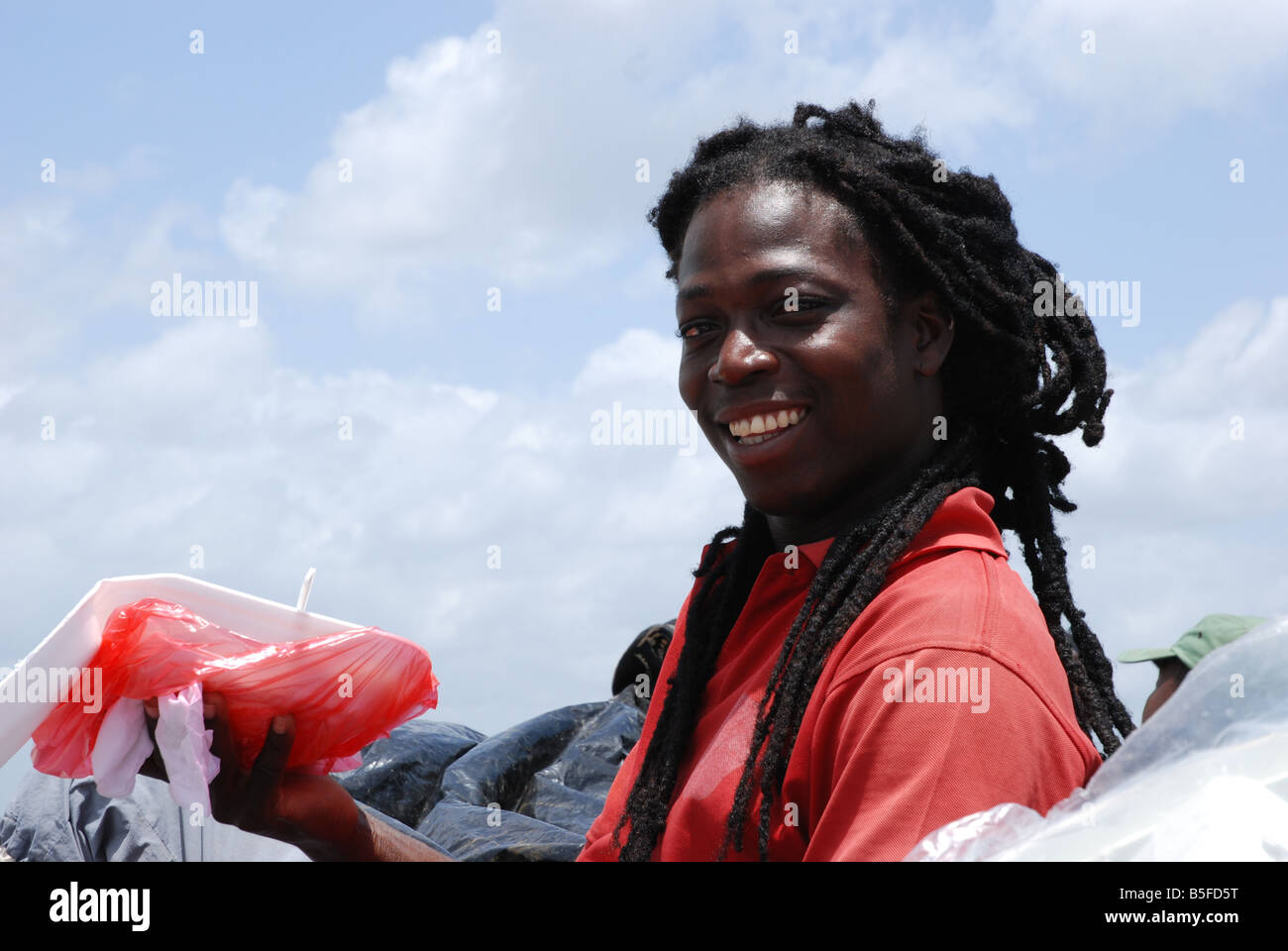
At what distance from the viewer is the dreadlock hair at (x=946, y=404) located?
182cm

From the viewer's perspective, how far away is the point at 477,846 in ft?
11.4

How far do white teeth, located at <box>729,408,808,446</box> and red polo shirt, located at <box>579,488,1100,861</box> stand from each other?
0.86 feet

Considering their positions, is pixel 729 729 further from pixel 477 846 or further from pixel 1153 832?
pixel 477 846

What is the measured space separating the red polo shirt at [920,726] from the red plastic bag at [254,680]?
568 mm

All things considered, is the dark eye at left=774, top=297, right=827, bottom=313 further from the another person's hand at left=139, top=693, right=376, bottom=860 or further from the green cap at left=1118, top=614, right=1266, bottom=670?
the green cap at left=1118, top=614, right=1266, bottom=670

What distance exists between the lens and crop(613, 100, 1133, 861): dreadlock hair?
182cm

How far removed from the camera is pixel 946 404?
2.07 meters

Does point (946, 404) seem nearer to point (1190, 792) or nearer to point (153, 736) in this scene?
point (1190, 792)

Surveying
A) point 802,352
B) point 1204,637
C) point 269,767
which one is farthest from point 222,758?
point 1204,637

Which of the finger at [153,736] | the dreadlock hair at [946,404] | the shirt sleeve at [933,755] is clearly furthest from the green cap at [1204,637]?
the finger at [153,736]

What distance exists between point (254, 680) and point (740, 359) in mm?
961

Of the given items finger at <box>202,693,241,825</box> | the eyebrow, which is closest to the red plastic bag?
finger at <box>202,693,241,825</box>

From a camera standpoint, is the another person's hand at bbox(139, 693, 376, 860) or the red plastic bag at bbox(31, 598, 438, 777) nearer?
the red plastic bag at bbox(31, 598, 438, 777)
